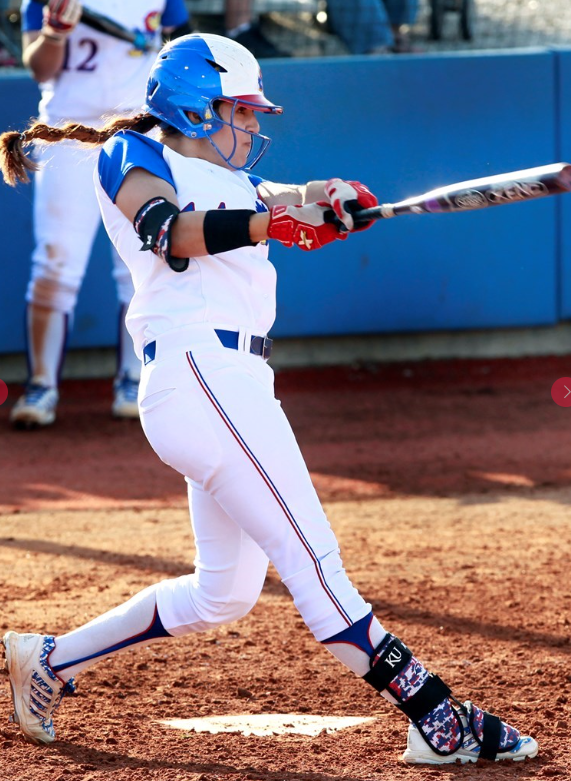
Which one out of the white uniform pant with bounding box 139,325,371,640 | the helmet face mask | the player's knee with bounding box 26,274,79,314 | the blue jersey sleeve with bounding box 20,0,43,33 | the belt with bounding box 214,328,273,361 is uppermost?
the helmet face mask

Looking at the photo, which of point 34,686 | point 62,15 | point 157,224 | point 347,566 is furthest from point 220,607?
point 62,15

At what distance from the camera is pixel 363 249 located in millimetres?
7516

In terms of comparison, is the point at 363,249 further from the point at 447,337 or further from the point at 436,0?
the point at 436,0

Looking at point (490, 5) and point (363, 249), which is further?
point (490, 5)

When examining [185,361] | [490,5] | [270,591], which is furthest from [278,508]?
[490,5]

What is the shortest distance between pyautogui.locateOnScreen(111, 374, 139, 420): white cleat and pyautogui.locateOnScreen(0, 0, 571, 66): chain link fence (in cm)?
272

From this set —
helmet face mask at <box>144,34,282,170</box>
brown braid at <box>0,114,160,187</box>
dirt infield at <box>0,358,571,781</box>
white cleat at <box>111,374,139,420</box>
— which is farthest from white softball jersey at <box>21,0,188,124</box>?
helmet face mask at <box>144,34,282,170</box>

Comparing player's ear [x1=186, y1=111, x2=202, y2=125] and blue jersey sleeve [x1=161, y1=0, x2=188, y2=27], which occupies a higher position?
player's ear [x1=186, y1=111, x2=202, y2=125]

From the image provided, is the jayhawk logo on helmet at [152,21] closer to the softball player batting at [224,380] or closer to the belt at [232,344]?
the softball player batting at [224,380]

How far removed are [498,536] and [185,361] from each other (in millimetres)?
2626

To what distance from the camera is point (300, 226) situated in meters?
2.58

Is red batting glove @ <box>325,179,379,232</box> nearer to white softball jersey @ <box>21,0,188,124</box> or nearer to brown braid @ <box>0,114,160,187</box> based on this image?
brown braid @ <box>0,114,160,187</box>

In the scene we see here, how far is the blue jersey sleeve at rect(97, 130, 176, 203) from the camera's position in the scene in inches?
106

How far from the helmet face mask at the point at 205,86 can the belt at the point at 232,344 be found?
46 cm
